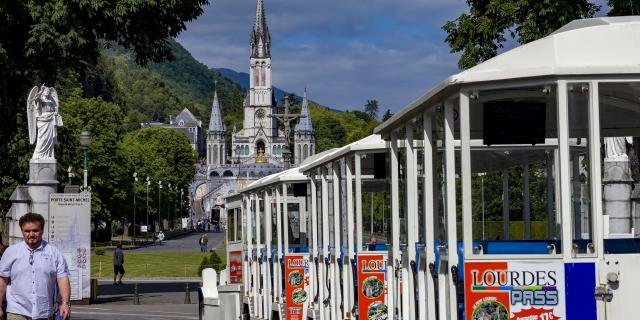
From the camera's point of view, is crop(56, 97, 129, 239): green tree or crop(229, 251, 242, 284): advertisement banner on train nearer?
crop(229, 251, 242, 284): advertisement banner on train

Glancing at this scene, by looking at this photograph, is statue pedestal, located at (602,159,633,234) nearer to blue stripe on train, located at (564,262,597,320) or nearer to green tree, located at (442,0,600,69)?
blue stripe on train, located at (564,262,597,320)

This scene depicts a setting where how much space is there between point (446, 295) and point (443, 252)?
0.36 m

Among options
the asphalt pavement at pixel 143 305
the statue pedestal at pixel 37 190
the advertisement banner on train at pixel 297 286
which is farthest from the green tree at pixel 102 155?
the advertisement banner on train at pixel 297 286

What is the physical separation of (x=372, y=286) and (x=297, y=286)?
5.67 metres

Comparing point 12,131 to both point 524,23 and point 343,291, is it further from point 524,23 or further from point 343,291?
point 343,291

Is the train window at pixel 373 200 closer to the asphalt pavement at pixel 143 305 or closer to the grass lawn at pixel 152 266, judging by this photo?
the asphalt pavement at pixel 143 305

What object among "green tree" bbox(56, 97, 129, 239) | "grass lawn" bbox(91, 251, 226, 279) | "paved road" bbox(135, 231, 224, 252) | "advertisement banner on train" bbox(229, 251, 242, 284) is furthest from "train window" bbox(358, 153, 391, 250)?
"paved road" bbox(135, 231, 224, 252)

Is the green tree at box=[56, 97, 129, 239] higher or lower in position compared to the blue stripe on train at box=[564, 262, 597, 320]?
higher

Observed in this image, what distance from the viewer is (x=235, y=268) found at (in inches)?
1178

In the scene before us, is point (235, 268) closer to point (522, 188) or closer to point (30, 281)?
point (30, 281)

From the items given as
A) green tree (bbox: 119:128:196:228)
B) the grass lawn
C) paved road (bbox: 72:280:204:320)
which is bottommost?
paved road (bbox: 72:280:204:320)

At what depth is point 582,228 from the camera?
10312mm

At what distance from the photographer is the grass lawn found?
226 ft

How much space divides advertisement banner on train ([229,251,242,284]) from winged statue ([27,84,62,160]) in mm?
10235
